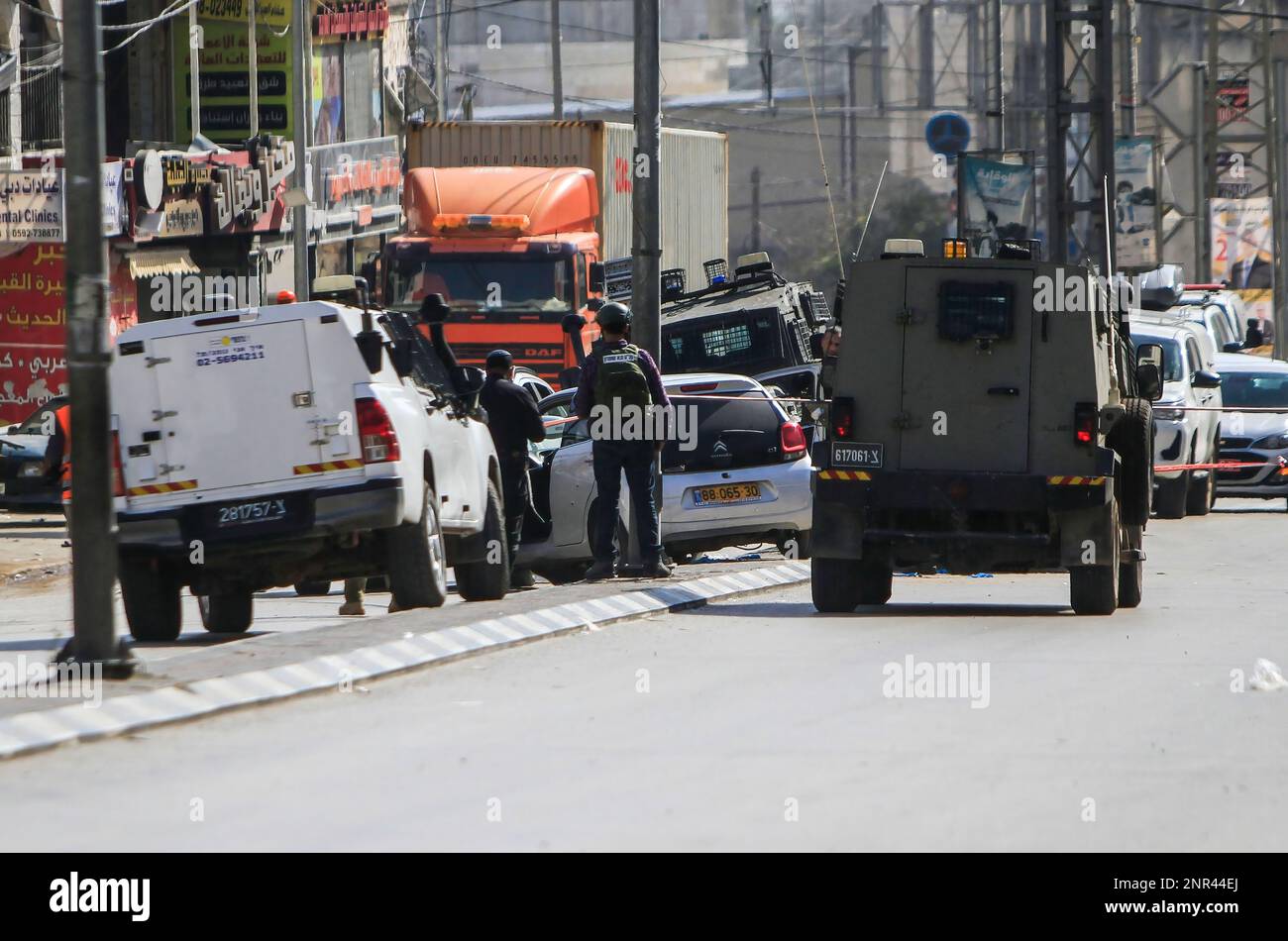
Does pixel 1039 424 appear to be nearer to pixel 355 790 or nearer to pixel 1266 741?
pixel 1266 741

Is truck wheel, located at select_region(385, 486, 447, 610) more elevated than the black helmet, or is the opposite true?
the black helmet

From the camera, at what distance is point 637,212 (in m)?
16.8

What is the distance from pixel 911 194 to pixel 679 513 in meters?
61.7

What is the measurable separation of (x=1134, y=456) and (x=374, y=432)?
5.31m

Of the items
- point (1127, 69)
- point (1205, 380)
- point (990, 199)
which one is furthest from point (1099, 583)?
point (1127, 69)

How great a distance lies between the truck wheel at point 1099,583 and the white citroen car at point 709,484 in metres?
3.83

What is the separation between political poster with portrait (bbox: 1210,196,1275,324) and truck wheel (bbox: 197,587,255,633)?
42.9m

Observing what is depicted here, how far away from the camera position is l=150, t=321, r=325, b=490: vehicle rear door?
42.7 ft

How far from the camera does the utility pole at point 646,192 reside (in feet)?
54.7

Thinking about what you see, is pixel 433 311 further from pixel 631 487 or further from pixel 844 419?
pixel 844 419

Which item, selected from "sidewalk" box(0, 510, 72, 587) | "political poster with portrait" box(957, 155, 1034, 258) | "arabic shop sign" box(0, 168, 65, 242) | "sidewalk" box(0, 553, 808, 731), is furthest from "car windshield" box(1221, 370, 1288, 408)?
"arabic shop sign" box(0, 168, 65, 242)

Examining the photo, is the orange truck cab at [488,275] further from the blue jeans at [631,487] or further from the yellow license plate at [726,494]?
the blue jeans at [631,487]

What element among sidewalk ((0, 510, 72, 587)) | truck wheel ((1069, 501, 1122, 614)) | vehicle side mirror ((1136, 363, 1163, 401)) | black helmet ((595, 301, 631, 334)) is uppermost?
black helmet ((595, 301, 631, 334))

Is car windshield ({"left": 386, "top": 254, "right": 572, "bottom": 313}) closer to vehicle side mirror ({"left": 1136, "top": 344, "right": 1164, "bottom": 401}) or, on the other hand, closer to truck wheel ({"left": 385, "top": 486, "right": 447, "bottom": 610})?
vehicle side mirror ({"left": 1136, "top": 344, "right": 1164, "bottom": 401})
